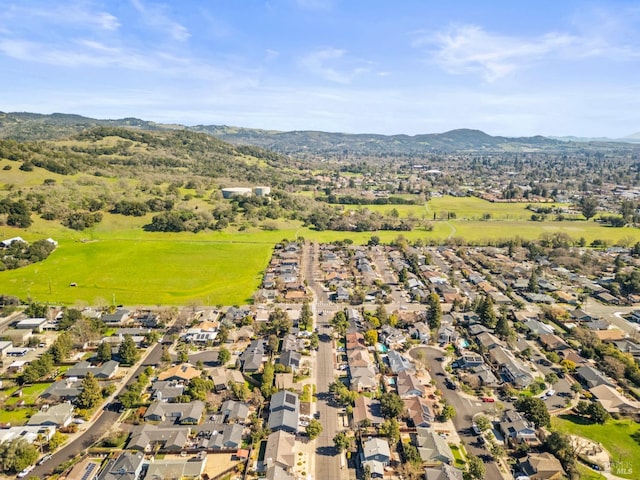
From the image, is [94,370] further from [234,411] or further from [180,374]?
[234,411]

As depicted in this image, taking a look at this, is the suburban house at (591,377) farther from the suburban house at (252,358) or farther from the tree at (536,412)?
the suburban house at (252,358)

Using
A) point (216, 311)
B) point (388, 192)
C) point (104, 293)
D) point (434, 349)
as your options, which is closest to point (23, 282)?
point (104, 293)

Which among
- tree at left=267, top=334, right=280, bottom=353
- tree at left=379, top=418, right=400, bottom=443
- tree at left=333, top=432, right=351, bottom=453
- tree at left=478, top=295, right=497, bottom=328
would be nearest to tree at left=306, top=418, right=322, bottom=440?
tree at left=333, top=432, right=351, bottom=453

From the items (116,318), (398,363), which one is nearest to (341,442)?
(398,363)

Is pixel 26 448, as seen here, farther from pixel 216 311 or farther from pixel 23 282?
pixel 23 282

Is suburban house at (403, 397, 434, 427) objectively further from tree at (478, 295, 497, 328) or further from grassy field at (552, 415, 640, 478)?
tree at (478, 295, 497, 328)

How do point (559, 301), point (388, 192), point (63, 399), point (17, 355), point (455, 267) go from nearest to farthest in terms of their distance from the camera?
1. point (63, 399)
2. point (17, 355)
3. point (559, 301)
4. point (455, 267)
5. point (388, 192)

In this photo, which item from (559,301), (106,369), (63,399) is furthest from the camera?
(559,301)
